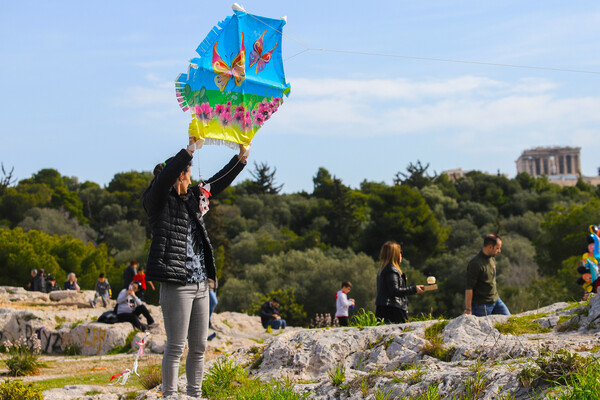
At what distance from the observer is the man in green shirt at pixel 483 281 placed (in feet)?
24.7

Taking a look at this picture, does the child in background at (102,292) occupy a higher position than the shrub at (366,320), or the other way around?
the child in background at (102,292)

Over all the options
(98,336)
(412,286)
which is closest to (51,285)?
(98,336)

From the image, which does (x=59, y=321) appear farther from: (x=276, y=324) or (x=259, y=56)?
(x=259, y=56)

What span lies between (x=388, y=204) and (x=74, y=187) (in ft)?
155

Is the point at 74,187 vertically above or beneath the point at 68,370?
above

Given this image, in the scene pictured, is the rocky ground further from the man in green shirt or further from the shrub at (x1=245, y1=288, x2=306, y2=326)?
the shrub at (x1=245, y1=288, x2=306, y2=326)

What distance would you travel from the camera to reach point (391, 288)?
758 cm

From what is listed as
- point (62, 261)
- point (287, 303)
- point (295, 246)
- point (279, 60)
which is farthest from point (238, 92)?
Result: point (295, 246)

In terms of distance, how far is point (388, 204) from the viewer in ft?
172

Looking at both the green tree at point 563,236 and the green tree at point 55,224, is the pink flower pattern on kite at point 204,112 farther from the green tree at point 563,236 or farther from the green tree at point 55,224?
the green tree at point 55,224

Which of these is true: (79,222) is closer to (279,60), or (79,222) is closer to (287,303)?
(287,303)

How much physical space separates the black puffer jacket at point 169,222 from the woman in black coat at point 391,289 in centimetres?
317

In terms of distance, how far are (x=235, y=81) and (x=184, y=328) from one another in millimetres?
2092

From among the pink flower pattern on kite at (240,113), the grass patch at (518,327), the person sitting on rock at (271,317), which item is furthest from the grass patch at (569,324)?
the person sitting on rock at (271,317)
